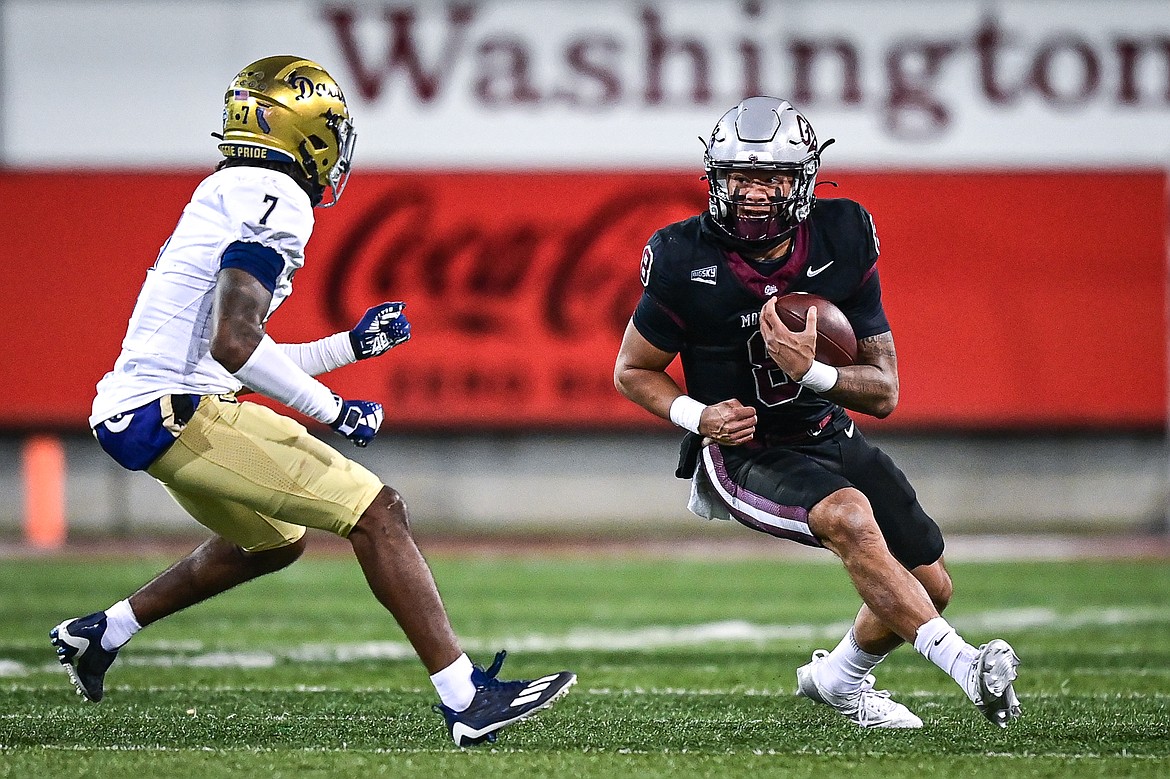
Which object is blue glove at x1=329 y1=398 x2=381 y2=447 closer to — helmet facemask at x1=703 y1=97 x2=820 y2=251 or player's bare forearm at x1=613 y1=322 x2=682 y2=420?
player's bare forearm at x1=613 y1=322 x2=682 y2=420

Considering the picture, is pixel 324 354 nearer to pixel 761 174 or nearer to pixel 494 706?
pixel 494 706

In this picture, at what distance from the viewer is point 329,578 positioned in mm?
9406

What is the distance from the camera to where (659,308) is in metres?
4.43

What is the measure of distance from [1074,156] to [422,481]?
20.2 ft

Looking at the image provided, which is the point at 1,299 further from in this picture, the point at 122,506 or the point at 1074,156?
the point at 1074,156

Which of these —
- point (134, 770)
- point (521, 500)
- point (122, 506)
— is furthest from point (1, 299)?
point (134, 770)

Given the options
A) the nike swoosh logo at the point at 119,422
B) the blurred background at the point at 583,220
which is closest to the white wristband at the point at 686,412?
the nike swoosh logo at the point at 119,422

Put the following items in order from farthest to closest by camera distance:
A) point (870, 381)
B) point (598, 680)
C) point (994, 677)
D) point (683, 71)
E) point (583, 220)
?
1. point (683, 71)
2. point (583, 220)
3. point (598, 680)
4. point (870, 381)
5. point (994, 677)

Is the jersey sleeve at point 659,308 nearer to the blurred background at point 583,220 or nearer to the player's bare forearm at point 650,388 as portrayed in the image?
the player's bare forearm at point 650,388

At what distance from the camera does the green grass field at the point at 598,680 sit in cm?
386

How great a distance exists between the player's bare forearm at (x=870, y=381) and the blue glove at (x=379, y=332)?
3.68 ft

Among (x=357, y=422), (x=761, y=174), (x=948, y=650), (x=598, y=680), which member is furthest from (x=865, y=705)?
(x=357, y=422)

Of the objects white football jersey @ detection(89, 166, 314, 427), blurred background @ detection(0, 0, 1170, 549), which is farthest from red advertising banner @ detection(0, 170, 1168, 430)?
white football jersey @ detection(89, 166, 314, 427)

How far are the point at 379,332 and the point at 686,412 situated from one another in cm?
83
